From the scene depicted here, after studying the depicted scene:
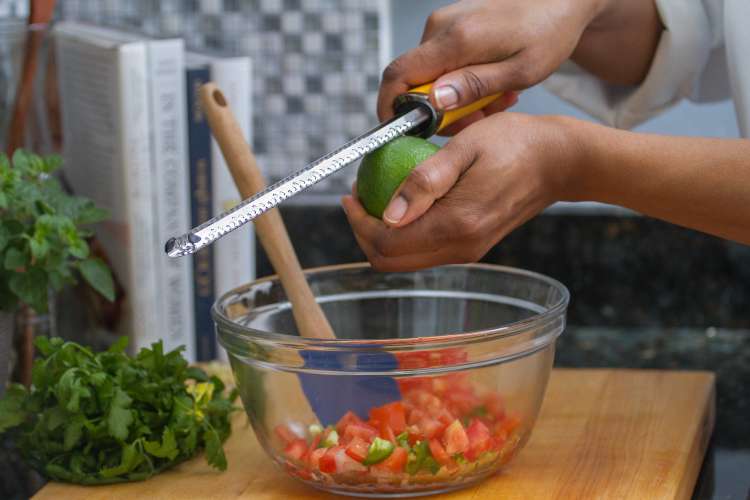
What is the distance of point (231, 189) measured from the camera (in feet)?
4.53

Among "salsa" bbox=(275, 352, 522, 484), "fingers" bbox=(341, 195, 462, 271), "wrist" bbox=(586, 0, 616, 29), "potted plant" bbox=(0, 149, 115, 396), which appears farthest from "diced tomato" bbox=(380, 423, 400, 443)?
"wrist" bbox=(586, 0, 616, 29)

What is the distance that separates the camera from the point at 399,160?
34.4 inches

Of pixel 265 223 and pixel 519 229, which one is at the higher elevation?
pixel 265 223

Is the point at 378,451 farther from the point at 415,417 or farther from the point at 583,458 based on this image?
the point at 583,458

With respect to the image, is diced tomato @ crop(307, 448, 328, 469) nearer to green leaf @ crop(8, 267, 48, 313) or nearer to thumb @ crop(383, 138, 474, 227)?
thumb @ crop(383, 138, 474, 227)

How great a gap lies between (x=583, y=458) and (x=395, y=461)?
8.0 inches

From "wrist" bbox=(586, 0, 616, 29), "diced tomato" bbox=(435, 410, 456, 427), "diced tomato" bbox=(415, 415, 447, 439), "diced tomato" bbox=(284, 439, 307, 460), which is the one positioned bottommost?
"diced tomato" bbox=(284, 439, 307, 460)

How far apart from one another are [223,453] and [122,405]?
3.8 inches

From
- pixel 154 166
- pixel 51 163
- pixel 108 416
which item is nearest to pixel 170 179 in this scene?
pixel 154 166

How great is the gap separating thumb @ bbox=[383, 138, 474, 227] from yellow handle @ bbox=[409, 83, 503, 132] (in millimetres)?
83

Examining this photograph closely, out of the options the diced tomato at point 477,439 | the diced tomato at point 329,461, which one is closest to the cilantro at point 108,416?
the diced tomato at point 329,461


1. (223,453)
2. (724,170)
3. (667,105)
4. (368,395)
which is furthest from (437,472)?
(667,105)

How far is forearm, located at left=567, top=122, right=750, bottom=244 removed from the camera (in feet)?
2.92

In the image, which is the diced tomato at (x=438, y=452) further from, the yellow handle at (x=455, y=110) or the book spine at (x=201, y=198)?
the book spine at (x=201, y=198)
